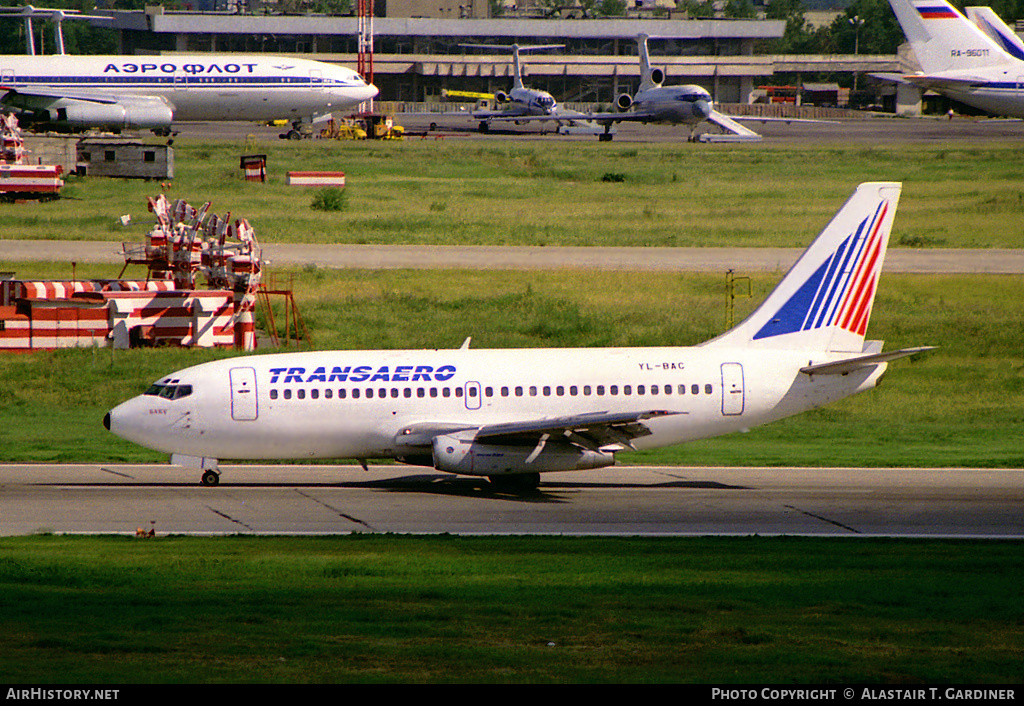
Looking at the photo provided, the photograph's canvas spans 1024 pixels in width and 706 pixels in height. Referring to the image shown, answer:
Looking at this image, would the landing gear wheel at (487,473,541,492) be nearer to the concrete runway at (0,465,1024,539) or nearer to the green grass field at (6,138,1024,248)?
the concrete runway at (0,465,1024,539)

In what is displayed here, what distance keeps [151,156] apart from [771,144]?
64916mm

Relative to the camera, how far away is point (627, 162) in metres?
109

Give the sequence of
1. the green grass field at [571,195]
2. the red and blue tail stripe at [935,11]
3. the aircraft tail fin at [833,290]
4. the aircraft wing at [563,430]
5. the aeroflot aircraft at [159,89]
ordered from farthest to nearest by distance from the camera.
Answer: the aeroflot aircraft at [159,89] → the red and blue tail stripe at [935,11] → the green grass field at [571,195] → the aircraft tail fin at [833,290] → the aircraft wing at [563,430]

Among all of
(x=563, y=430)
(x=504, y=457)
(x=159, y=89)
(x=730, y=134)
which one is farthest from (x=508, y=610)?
(x=730, y=134)

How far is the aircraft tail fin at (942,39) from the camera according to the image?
83.5 m

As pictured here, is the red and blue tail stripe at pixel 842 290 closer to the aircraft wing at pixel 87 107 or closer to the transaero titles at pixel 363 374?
the transaero titles at pixel 363 374

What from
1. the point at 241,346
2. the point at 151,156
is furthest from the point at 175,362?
the point at 151,156

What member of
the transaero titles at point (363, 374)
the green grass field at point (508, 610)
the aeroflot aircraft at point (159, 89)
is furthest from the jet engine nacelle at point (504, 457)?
the aeroflot aircraft at point (159, 89)

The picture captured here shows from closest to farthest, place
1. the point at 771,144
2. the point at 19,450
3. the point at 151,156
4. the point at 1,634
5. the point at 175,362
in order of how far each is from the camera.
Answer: the point at 1,634 < the point at 19,450 < the point at 175,362 < the point at 151,156 < the point at 771,144

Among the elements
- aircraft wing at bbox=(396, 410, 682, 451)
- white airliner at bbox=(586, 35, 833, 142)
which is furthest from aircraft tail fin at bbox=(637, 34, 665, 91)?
aircraft wing at bbox=(396, 410, 682, 451)

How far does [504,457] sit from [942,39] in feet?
229

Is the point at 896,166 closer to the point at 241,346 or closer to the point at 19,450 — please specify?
the point at 241,346

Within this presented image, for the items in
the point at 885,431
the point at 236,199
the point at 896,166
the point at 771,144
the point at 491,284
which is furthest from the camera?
the point at 771,144

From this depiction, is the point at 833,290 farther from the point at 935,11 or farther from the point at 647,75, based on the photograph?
the point at 647,75
